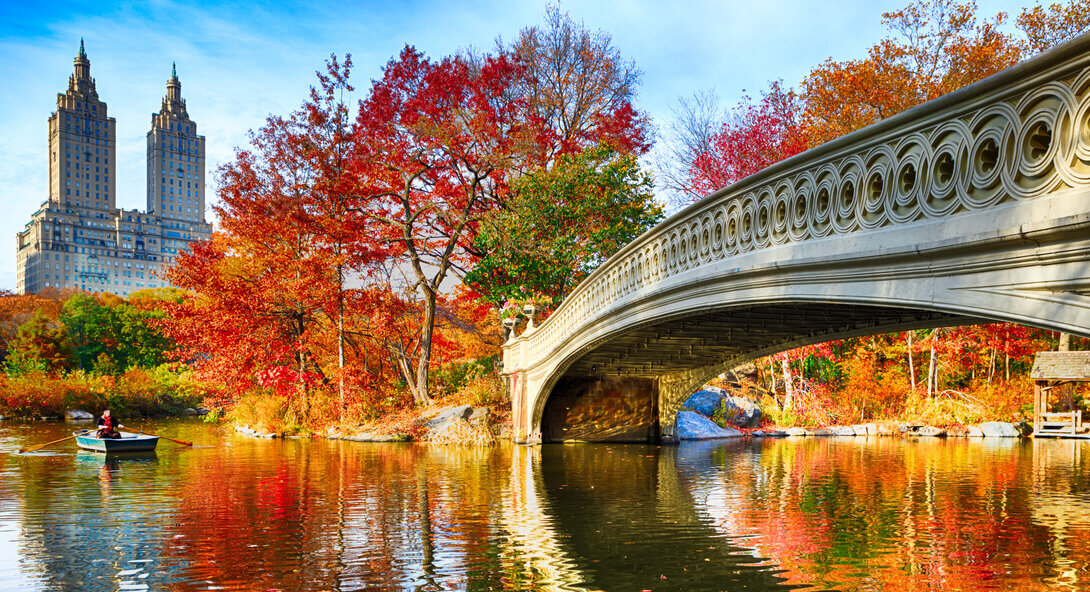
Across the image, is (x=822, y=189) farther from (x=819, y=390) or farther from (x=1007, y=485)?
(x=819, y=390)

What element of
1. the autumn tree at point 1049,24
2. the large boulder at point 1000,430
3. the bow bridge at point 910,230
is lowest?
the large boulder at point 1000,430

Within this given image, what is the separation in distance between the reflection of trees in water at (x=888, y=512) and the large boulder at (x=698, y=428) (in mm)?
4120

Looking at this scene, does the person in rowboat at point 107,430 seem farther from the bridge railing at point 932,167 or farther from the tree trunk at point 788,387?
the tree trunk at point 788,387

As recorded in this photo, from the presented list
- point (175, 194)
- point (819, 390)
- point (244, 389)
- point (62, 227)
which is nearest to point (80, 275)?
point (62, 227)

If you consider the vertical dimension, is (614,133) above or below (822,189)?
above

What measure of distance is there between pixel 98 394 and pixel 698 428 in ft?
71.7

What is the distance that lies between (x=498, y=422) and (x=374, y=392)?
15.4ft

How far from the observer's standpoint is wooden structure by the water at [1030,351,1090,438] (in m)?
21.4

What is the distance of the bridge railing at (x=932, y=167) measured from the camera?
4648 mm

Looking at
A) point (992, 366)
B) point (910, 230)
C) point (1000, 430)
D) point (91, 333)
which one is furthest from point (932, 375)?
point (91, 333)

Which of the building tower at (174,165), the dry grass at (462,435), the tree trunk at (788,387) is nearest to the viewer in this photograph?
the dry grass at (462,435)

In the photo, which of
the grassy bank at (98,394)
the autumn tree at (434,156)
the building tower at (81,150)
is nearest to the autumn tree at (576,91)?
the autumn tree at (434,156)

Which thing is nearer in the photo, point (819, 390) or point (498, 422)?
point (498, 422)

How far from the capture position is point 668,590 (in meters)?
6.27
